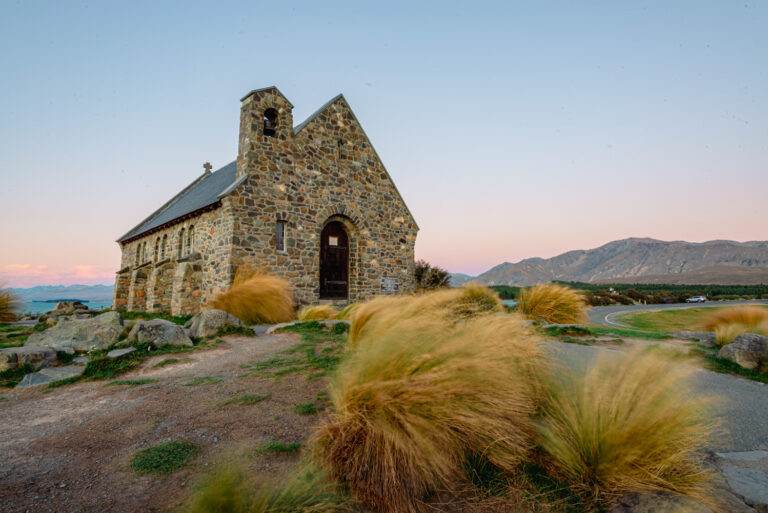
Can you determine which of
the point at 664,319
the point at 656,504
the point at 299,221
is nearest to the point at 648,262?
the point at 664,319

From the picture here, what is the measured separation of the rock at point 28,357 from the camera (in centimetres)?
Result: 513

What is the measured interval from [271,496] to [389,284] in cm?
1207

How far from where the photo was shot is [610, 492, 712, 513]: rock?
2.01 m

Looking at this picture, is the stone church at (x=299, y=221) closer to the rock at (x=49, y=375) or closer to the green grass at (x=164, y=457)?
the rock at (x=49, y=375)

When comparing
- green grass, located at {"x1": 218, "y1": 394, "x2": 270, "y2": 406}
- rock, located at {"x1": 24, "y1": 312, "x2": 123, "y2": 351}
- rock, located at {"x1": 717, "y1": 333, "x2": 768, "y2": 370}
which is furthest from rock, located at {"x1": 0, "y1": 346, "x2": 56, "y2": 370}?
rock, located at {"x1": 717, "y1": 333, "x2": 768, "y2": 370}

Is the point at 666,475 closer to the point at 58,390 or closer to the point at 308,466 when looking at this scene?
the point at 308,466

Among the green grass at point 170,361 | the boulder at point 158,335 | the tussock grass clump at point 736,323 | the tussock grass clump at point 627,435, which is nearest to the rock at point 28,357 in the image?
the boulder at point 158,335

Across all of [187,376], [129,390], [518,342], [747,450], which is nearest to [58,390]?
[129,390]

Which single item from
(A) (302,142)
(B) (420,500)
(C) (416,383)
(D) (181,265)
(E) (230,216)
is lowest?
(B) (420,500)

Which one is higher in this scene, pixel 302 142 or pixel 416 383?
pixel 302 142

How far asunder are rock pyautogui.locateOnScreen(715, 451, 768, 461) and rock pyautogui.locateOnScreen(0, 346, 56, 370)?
7.86 meters

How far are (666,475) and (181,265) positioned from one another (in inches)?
497

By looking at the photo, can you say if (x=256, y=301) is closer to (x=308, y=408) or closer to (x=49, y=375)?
A: (x=49, y=375)

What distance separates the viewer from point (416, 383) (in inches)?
94.8
